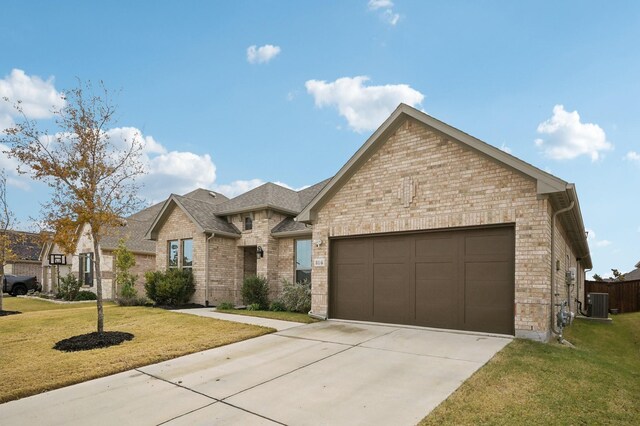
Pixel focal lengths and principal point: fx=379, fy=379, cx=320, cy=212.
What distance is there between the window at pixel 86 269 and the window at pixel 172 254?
7673mm

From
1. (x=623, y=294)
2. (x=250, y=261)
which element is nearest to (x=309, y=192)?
(x=250, y=261)

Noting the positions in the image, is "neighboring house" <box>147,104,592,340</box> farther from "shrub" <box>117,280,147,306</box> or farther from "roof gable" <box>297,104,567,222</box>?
"shrub" <box>117,280,147,306</box>

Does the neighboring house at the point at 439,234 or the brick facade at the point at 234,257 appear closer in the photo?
the neighboring house at the point at 439,234

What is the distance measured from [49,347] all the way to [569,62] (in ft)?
48.9

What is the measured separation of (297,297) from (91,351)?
7.23 m

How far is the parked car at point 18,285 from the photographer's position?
26259 mm

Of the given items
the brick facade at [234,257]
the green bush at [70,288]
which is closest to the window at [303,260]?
the brick facade at [234,257]

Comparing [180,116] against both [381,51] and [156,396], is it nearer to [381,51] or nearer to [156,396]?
[381,51]

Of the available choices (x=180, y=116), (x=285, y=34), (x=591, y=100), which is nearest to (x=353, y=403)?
(x=591, y=100)

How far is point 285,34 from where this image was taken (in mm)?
12461

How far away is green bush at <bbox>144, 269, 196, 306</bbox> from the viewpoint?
16.1 metres

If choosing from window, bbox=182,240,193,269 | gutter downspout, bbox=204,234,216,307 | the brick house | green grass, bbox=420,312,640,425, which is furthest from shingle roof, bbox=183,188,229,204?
green grass, bbox=420,312,640,425

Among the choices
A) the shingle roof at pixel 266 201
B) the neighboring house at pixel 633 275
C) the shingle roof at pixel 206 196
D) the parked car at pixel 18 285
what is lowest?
the neighboring house at pixel 633 275

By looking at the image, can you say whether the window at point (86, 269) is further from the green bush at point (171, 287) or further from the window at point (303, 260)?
the window at point (303, 260)
